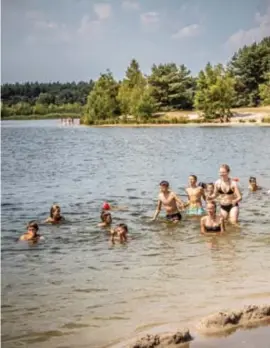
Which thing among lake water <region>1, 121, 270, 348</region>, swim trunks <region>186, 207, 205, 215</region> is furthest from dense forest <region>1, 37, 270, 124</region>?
swim trunks <region>186, 207, 205, 215</region>

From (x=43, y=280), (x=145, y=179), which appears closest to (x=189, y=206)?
(x=43, y=280)

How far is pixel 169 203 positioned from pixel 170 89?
8028 cm

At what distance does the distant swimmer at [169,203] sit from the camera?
1384 centimetres

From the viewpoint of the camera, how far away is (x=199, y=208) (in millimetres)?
15039

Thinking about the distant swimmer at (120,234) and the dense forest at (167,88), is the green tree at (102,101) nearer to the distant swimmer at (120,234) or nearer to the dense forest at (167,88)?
the dense forest at (167,88)

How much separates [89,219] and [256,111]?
234ft

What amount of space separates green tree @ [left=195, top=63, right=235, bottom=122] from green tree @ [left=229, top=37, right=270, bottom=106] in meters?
9.21

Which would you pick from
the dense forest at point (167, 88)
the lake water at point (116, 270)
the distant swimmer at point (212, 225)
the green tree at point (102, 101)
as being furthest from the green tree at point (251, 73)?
the distant swimmer at point (212, 225)

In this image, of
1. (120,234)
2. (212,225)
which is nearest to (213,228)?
(212,225)

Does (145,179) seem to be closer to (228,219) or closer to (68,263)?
(228,219)

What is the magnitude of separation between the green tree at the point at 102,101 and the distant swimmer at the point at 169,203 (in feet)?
248

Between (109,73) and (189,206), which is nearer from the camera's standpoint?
(189,206)

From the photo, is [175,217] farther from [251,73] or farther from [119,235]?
[251,73]

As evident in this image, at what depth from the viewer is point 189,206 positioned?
15.1 m
